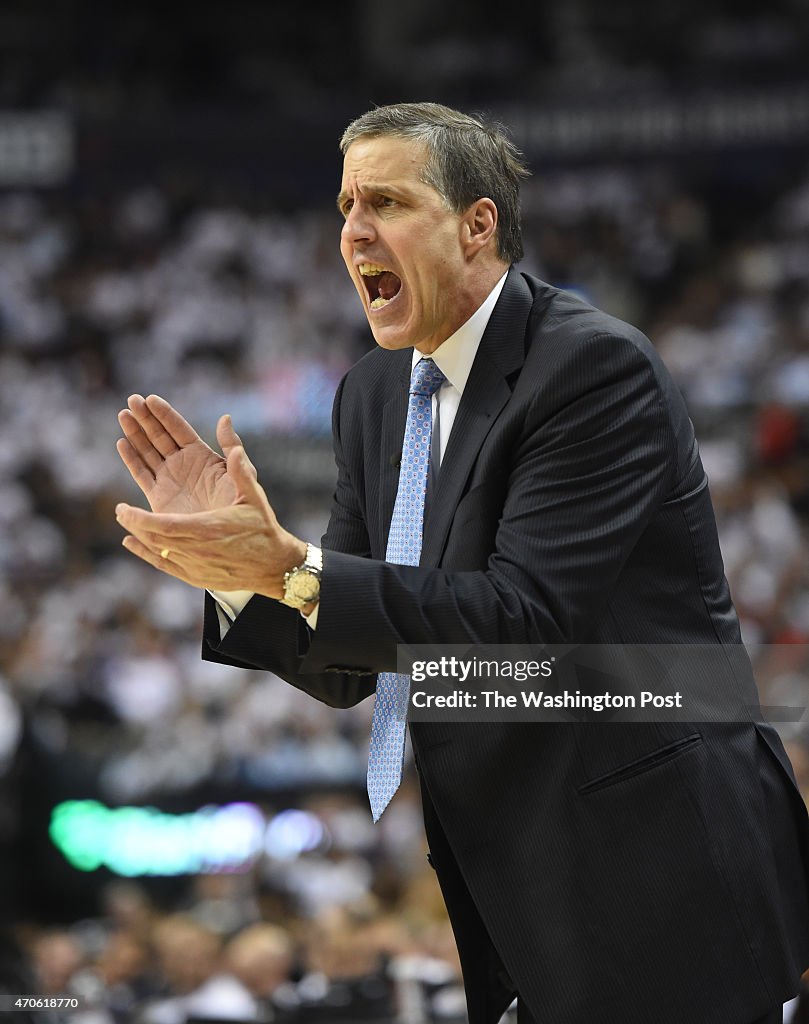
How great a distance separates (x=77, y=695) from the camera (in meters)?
7.08

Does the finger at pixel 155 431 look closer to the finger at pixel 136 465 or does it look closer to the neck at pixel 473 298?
the finger at pixel 136 465

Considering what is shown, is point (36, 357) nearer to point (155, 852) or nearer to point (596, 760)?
point (155, 852)

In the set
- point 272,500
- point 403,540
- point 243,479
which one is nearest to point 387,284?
point 403,540

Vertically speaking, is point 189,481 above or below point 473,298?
below

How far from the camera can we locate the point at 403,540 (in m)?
1.84

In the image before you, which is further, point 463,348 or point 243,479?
point 463,348

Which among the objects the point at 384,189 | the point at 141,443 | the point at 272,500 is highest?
the point at 272,500

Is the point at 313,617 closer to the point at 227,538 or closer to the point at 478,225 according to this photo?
the point at 227,538

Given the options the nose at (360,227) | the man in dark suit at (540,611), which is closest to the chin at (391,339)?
the man in dark suit at (540,611)

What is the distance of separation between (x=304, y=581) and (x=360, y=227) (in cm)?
55

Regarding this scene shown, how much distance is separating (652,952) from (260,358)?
908 centimetres

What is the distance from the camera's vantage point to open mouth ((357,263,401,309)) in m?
1.91

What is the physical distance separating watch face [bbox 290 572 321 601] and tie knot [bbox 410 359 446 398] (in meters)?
0.44

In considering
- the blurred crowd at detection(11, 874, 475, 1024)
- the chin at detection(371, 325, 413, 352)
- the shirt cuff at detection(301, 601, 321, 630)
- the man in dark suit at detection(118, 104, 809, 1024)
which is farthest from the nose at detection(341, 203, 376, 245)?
the blurred crowd at detection(11, 874, 475, 1024)
